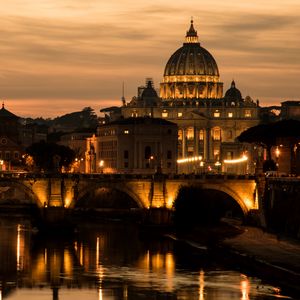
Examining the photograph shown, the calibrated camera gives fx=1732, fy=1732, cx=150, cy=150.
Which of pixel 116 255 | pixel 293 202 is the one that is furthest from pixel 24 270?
pixel 293 202

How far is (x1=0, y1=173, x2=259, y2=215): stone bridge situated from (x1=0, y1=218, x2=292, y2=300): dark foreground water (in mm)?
9120

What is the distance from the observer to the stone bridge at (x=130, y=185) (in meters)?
124

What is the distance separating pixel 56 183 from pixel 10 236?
42.1ft

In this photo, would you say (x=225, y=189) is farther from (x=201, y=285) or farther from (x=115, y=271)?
(x=201, y=285)

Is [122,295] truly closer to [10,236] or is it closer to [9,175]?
[10,236]

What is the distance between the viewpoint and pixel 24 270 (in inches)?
3583

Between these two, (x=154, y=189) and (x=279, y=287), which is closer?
(x=279, y=287)

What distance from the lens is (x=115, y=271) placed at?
90938mm

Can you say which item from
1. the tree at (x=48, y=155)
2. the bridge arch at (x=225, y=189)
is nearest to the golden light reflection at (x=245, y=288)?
the bridge arch at (x=225, y=189)

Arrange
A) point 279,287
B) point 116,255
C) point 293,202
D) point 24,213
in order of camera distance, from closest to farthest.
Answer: point 279,287 → point 116,255 → point 293,202 → point 24,213

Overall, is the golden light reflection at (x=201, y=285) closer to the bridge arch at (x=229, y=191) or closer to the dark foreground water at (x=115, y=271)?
the dark foreground water at (x=115, y=271)

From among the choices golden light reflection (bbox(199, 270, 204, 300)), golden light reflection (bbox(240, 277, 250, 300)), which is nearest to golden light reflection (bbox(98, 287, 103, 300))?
golden light reflection (bbox(199, 270, 204, 300))

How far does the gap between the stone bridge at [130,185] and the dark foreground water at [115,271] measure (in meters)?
9.12

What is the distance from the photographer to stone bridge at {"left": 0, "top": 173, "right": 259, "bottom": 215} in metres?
124
